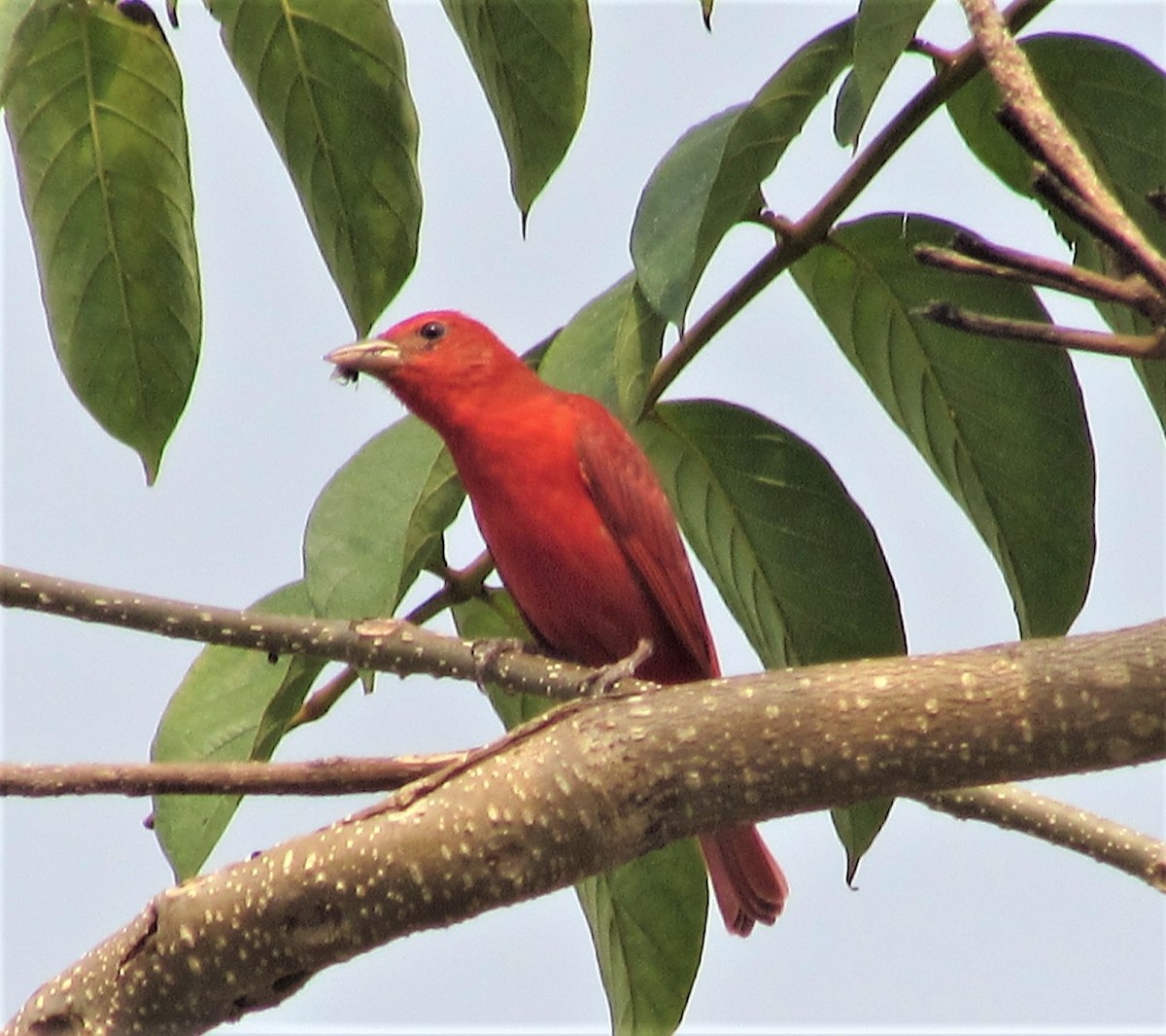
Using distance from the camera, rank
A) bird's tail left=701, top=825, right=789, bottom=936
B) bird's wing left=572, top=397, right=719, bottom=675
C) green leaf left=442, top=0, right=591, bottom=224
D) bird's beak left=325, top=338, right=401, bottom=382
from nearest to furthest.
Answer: green leaf left=442, top=0, right=591, bottom=224 < bird's tail left=701, top=825, right=789, bottom=936 < bird's wing left=572, top=397, right=719, bottom=675 < bird's beak left=325, top=338, right=401, bottom=382

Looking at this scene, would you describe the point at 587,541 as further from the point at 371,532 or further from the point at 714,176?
the point at 714,176

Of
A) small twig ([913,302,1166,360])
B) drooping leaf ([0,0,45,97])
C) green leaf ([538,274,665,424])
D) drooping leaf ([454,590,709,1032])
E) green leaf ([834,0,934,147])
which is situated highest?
drooping leaf ([0,0,45,97])

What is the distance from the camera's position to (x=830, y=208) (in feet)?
8.95

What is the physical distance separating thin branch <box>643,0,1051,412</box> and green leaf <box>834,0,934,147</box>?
339 mm

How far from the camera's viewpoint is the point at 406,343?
416 centimetres

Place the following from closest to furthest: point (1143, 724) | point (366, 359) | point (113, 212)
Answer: point (1143, 724)
point (113, 212)
point (366, 359)

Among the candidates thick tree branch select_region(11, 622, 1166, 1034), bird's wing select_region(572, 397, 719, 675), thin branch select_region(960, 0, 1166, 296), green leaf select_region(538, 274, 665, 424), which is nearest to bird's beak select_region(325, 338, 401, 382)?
bird's wing select_region(572, 397, 719, 675)

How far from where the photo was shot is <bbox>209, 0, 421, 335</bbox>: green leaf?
2.68 m

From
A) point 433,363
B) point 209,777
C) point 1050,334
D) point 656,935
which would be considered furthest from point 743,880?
point 1050,334

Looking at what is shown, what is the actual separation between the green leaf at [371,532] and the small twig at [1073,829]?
3.19 ft

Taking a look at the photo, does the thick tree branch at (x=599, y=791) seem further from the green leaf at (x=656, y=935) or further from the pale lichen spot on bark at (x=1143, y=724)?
the green leaf at (x=656, y=935)

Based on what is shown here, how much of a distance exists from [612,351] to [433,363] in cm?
145

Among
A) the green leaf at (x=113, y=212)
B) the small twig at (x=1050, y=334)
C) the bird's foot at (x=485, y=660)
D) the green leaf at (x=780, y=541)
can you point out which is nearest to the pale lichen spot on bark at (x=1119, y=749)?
the small twig at (x=1050, y=334)

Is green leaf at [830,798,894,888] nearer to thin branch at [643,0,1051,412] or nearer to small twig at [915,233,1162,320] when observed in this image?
thin branch at [643,0,1051,412]
